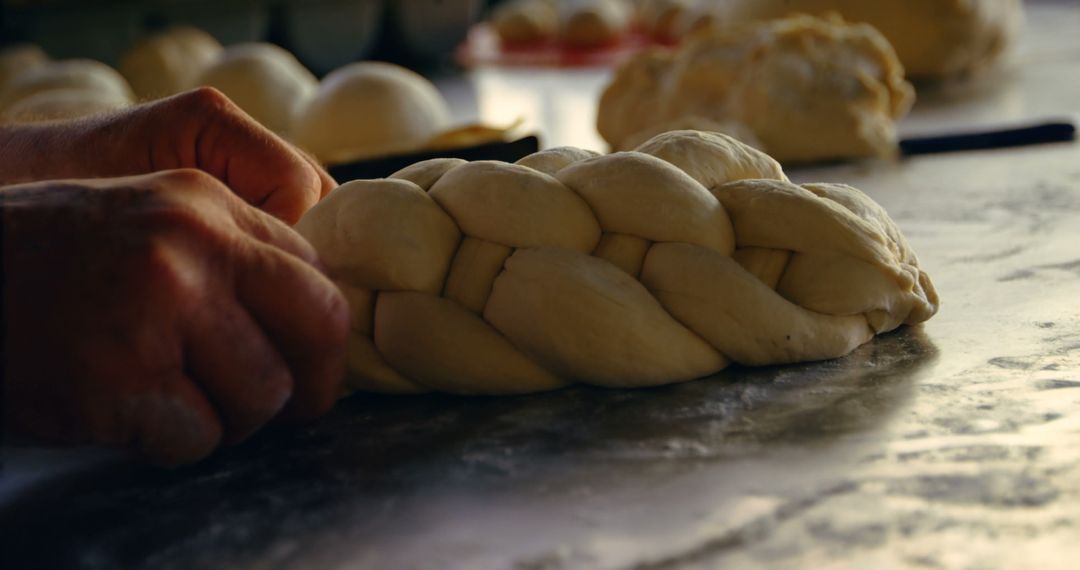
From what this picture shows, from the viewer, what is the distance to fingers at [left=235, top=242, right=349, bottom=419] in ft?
3.58

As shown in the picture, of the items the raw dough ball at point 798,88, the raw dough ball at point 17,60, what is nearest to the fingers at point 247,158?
the raw dough ball at point 798,88

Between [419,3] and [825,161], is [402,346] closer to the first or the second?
[825,161]

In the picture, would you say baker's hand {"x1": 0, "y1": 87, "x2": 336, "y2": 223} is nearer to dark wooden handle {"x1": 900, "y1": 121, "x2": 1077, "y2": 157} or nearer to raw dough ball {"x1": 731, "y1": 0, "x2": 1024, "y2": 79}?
dark wooden handle {"x1": 900, "y1": 121, "x2": 1077, "y2": 157}

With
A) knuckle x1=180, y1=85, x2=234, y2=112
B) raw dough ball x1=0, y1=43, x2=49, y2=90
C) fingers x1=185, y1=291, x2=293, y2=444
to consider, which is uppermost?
knuckle x1=180, y1=85, x2=234, y2=112

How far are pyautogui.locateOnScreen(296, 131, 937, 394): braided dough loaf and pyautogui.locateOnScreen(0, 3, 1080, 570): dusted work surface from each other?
→ 0.14ft

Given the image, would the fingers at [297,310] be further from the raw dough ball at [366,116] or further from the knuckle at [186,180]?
the raw dough ball at [366,116]

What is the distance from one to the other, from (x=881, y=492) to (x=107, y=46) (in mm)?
4308

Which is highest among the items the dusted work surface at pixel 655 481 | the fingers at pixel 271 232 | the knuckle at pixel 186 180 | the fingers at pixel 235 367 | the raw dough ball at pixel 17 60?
the knuckle at pixel 186 180

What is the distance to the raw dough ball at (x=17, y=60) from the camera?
3.93m

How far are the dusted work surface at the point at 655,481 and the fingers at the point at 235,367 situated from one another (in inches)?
2.9

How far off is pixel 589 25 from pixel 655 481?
4.91m

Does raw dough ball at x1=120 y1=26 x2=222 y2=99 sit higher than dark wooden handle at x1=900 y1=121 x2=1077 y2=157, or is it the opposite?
dark wooden handle at x1=900 y1=121 x2=1077 y2=157

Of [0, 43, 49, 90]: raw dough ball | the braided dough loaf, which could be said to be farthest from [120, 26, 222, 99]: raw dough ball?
the braided dough loaf

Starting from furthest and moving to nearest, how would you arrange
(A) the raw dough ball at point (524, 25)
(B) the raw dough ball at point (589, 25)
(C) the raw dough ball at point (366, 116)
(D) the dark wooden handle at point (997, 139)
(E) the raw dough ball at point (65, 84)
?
(A) the raw dough ball at point (524, 25), (B) the raw dough ball at point (589, 25), (E) the raw dough ball at point (65, 84), (C) the raw dough ball at point (366, 116), (D) the dark wooden handle at point (997, 139)
